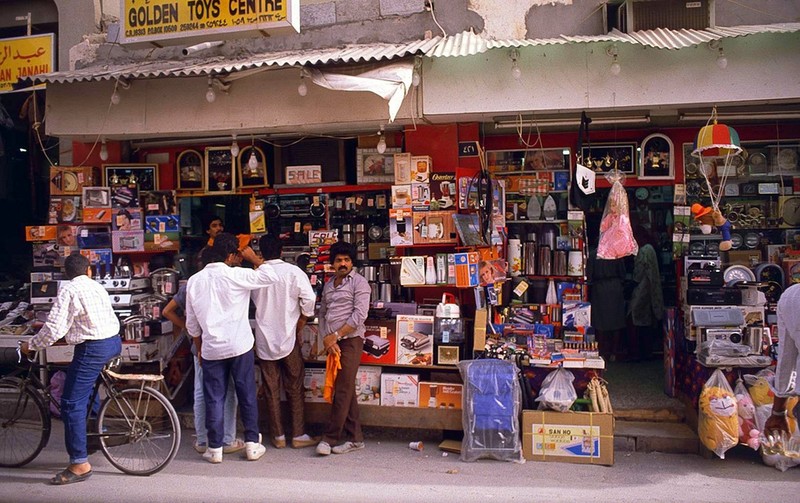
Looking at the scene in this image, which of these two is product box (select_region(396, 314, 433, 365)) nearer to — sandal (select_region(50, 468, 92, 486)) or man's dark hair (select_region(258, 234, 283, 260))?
man's dark hair (select_region(258, 234, 283, 260))

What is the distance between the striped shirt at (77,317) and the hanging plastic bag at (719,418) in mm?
5286

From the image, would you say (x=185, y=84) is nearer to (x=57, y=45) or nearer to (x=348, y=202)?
(x=348, y=202)

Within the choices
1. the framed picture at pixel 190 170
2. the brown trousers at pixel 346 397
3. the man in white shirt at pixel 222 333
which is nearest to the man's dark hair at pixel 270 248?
the man in white shirt at pixel 222 333

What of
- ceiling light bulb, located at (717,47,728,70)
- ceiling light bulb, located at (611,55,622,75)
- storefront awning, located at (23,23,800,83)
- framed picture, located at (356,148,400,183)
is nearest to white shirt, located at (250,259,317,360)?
framed picture, located at (356,148,400,183)

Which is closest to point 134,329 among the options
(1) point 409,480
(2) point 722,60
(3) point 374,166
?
(3) point 374,166

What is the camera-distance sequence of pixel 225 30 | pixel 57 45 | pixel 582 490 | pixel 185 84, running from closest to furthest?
pixel 582 490, pixel 225 30, pixel 185 84, pixel 57 45

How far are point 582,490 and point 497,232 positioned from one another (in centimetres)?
312

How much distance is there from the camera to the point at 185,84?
728cm

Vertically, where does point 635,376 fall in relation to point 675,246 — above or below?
below

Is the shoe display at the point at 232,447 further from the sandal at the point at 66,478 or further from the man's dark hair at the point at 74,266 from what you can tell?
the man's dark hair at the point at 74,266

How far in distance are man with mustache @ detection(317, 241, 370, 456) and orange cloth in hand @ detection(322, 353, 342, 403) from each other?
0.04 metres

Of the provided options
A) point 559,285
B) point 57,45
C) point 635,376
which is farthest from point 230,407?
point 57,45

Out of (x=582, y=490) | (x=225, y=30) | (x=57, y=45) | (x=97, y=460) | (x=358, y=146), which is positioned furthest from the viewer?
(x=57, y=45)

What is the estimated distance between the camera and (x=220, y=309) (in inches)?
230
